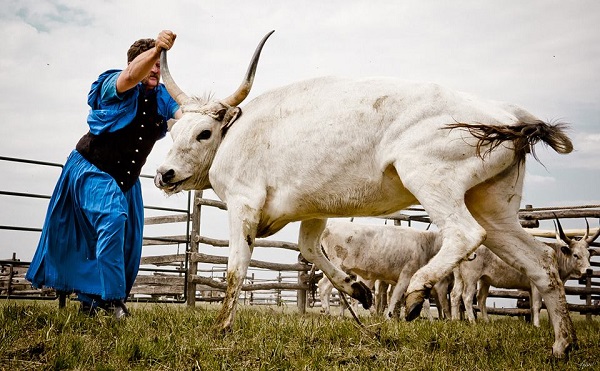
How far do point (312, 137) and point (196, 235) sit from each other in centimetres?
755

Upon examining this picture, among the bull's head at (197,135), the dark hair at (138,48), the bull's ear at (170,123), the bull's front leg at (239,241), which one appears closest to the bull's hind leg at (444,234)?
the bull's front leg at (239,241)

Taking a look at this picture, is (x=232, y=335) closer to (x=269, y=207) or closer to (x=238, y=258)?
(x=238, y=258)

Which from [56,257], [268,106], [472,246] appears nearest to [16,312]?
[56,257]

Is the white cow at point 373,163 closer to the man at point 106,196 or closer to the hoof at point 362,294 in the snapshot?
the hoof at point 362,294

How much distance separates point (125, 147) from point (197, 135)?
653 mm

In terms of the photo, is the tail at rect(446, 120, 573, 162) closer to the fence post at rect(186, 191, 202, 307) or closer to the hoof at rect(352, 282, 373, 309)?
the hoof at rect(352, 282, 373, 309)

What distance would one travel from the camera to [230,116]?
494cm

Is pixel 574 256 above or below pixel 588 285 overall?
above

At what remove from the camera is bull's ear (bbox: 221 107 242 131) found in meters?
4.91

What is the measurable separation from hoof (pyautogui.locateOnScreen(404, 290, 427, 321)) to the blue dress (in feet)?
8.06

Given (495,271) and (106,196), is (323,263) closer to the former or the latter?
(106,196)

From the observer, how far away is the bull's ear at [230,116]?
491 cm

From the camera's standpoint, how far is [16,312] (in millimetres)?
4359

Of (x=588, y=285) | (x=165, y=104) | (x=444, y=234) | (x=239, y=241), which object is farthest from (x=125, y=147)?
(x=588, y=285)
